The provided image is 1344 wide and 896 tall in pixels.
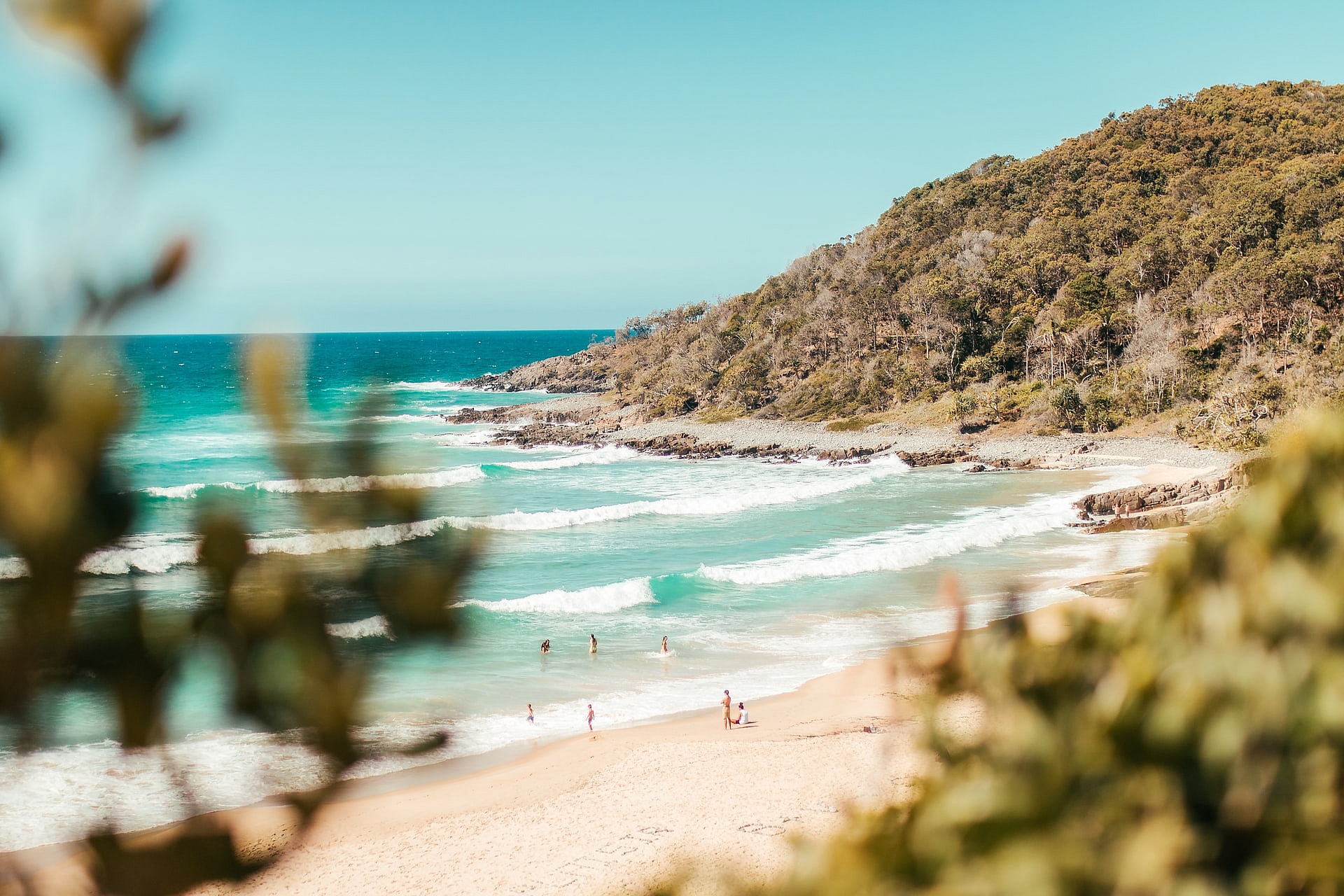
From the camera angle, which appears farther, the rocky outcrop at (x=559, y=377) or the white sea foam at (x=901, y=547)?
the rocky outcrop at (x=559, y=377)

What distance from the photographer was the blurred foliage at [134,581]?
34.1 inches

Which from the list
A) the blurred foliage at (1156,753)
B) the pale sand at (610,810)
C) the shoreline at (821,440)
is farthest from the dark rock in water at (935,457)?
the blurred foliage at (1156,753)

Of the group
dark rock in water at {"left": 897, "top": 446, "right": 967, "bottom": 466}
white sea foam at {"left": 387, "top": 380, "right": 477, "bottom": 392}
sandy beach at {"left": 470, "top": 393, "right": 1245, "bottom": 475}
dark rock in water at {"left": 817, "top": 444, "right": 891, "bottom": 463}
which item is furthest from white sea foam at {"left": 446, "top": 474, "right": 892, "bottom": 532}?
white sea foam at {"left": 387, "top": 380, "right": 477, "bottom": 392}

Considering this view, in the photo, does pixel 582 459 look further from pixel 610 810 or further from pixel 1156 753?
pixel 1156 753

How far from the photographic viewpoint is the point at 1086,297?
49.5 m

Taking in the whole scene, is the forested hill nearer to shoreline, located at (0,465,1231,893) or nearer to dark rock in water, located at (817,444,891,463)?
dark rock in water, located at (817,444,891,463)

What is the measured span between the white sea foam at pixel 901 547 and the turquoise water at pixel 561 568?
0.36ft

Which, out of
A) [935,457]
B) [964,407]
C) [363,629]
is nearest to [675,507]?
[935,457]

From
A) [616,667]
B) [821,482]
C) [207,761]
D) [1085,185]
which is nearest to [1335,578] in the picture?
[207,761]

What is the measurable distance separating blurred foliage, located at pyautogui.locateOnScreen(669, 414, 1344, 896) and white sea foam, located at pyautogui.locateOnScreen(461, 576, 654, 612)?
21.0 meters

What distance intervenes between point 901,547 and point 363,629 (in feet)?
84.8

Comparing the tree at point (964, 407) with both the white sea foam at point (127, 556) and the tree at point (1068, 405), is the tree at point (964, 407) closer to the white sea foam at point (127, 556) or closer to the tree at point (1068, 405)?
the tree at point (1068, 405)

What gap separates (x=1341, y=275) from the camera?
41125mm

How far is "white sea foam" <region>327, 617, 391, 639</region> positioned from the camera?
1105 millimetres
